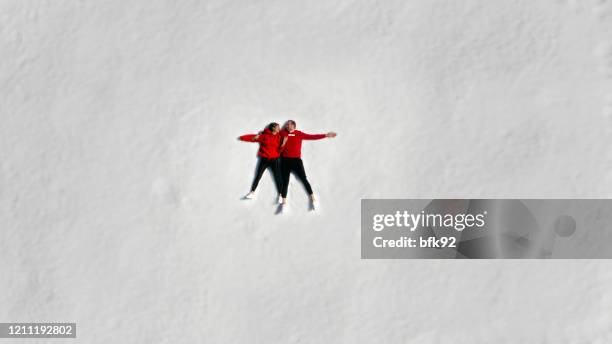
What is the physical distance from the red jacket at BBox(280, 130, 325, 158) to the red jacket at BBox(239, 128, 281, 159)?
0.14 meters

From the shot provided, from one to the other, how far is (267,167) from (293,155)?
575 mm

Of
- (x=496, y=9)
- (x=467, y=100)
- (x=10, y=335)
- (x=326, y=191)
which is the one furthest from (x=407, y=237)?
(x=10, y=335)

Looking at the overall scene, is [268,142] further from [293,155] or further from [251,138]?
[293,155]

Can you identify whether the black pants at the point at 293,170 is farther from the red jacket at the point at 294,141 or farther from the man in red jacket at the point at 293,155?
the red jacket at the point at 294,141

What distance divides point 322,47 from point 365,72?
988 millimetres

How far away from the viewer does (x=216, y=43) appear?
10891mm

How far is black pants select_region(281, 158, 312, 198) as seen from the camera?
10.8 meters

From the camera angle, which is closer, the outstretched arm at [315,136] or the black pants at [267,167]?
the outstretched arm at [315,136]

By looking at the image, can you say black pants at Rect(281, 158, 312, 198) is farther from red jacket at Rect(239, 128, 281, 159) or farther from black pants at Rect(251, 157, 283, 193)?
red jacket at Rect(239, 128, 281, 159)

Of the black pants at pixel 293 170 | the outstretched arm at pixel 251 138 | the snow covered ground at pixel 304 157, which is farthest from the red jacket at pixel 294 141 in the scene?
the outstretched arm at pixel 251 138

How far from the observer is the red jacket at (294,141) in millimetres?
10703

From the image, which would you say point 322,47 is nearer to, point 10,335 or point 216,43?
point 216,43

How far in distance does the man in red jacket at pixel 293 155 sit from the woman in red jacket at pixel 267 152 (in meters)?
0.12

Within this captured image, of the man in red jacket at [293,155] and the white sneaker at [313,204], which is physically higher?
the man in red jacket at [293,155]
